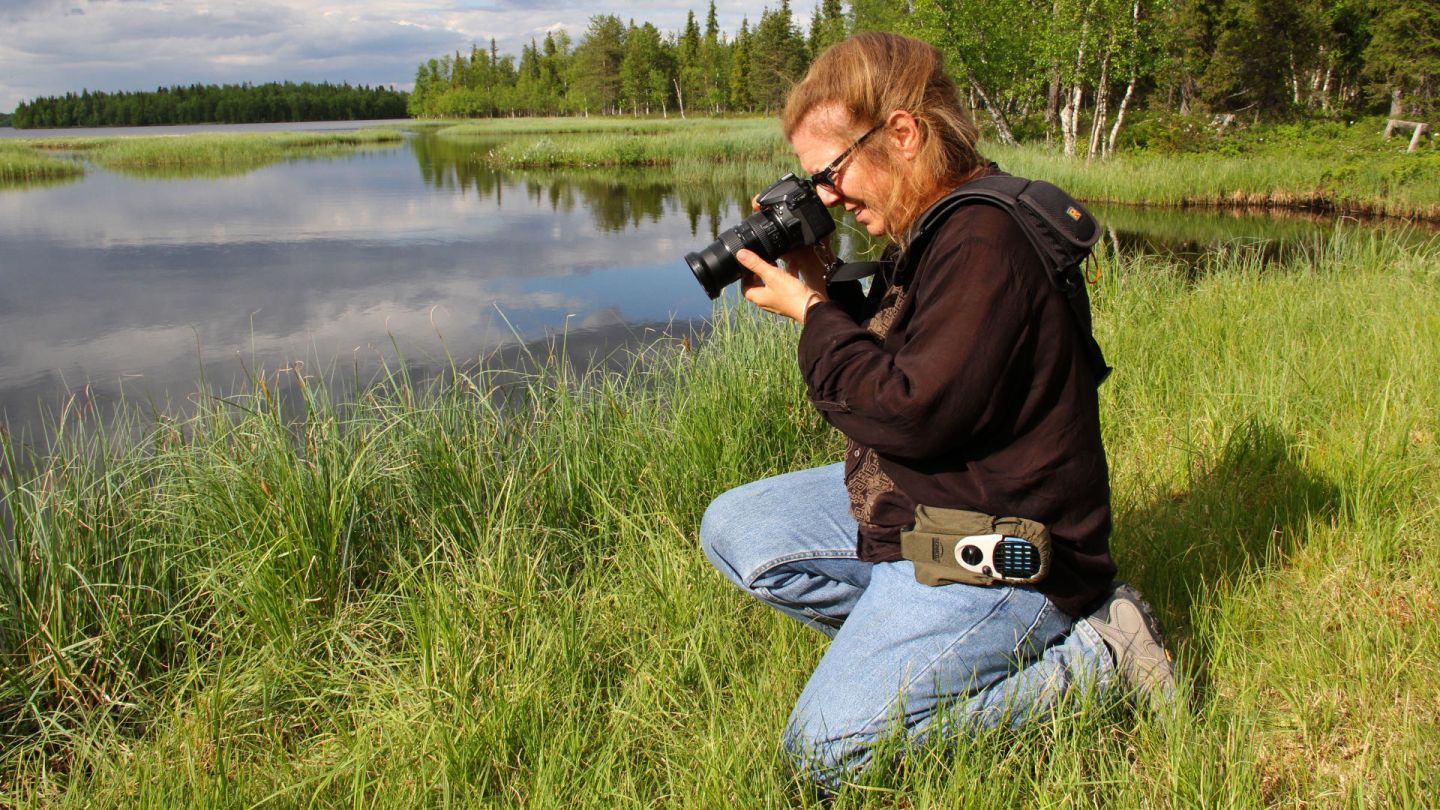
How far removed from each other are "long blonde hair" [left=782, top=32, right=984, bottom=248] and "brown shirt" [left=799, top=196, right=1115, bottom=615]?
4.3 inches

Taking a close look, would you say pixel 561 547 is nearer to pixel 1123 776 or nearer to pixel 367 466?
pixel 367 466

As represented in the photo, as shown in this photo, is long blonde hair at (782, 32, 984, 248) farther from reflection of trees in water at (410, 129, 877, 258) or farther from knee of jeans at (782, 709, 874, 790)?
reflection of trees in water at (410, 129, 877, 258)

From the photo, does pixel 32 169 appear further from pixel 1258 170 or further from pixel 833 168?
pixel 833 168

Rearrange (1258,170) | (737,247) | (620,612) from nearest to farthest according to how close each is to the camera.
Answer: (737,247)
(620,612)
(1258,170)

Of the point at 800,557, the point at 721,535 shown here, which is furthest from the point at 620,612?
the point at 800,557

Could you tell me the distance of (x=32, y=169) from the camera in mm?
18922

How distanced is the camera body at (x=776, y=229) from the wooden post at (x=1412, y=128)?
51.1ft

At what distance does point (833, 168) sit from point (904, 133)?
0.42 feet

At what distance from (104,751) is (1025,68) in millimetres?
20505

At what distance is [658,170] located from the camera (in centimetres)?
1966

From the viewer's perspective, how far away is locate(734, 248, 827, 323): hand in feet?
4.66

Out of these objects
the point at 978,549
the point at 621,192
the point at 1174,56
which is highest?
the point at 1174,56

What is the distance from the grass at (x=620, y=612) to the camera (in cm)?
131

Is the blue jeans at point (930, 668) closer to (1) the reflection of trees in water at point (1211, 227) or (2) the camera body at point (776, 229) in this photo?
(2) the camera body at point (776, 229)
